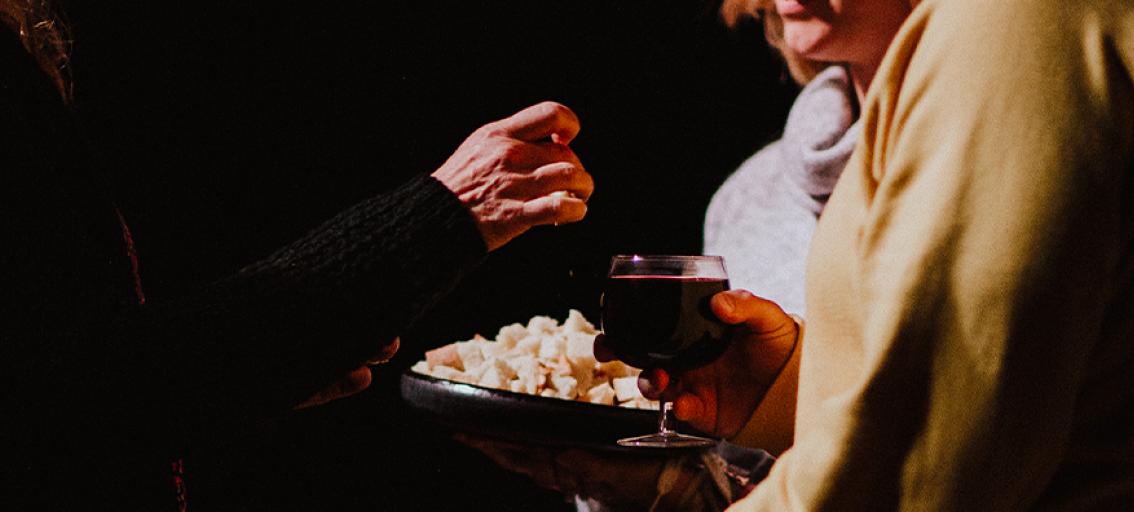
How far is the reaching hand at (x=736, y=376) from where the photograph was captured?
1.22 metres

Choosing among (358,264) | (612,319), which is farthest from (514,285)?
(358,264)

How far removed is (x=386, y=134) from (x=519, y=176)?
170cm

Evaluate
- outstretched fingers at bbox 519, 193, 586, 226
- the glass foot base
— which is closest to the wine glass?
the glass foot base

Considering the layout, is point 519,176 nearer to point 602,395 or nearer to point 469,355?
point 602,395

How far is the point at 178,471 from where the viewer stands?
1.18 metres

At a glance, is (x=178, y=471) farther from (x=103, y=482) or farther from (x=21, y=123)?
(x=21, y=123)

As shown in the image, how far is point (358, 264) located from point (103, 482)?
0.33 meters

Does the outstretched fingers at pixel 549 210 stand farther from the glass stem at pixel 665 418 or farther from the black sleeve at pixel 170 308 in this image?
the glass stem at pixel 665 418

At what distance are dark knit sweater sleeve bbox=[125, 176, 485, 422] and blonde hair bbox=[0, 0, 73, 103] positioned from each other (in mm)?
345

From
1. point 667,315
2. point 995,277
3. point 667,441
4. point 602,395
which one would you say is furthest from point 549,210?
point 602,395

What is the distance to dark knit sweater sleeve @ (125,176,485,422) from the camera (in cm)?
90

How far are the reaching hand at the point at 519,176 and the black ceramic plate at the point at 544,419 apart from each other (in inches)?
15.3

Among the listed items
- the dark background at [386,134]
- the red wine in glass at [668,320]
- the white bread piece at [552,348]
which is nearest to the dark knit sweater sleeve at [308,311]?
the red wine in glass at [668,320]

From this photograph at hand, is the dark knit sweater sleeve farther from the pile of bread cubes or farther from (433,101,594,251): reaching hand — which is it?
the pile of bread cubes
